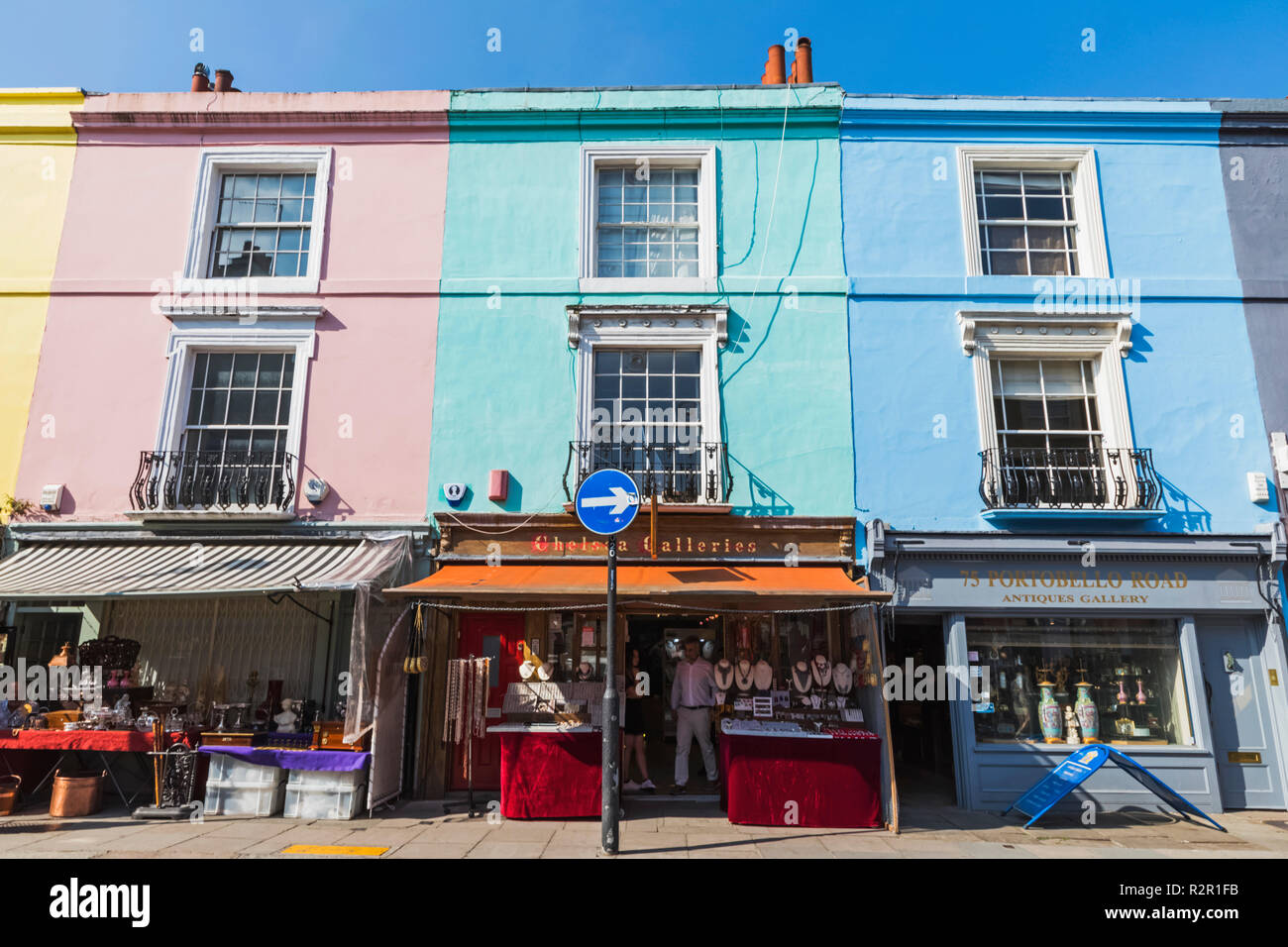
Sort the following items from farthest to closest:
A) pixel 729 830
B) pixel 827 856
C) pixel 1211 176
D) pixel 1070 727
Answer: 1. pixel 1211 176
2. pixel 1070 727
3. pixel 729 830
4. pixel 827 856

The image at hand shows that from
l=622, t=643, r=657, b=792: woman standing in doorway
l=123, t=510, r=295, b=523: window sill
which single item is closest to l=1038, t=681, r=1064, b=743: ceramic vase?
l=622, t=643, r=657, b=792: woman standing in doorway

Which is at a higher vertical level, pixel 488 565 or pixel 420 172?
pixel 420 172

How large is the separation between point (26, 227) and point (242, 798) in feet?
30.3

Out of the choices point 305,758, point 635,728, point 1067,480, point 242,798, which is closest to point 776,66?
point 1067,480

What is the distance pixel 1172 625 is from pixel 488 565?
891 cm

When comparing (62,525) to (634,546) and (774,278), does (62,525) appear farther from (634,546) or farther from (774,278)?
(774,278)

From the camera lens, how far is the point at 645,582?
920 cm

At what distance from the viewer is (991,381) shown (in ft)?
34.8

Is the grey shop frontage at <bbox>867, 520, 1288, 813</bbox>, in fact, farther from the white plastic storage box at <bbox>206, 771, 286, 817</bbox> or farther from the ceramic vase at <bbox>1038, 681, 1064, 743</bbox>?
the white plastic storage box at <bbox>206, 771, 286, 817</bbox>

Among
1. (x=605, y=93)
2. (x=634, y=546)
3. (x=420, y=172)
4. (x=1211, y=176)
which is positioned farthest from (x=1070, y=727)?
(x=420, y=172)

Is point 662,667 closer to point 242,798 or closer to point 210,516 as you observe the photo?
point 242,798

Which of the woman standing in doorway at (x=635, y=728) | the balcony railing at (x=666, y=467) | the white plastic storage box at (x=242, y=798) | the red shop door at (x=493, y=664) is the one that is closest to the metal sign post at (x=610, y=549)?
the woman standing in doorway at (x=635, y=728)

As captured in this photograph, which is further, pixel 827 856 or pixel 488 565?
pixel 488 565

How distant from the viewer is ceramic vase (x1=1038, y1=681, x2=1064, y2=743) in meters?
9.62
